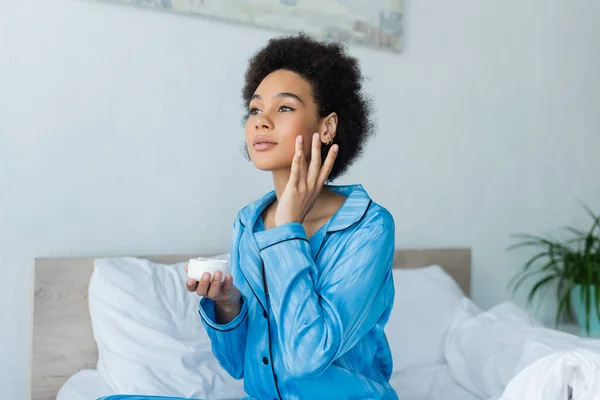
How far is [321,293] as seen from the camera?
1.02 m

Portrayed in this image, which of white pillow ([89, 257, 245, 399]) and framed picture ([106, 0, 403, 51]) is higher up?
framed picture ([106, 0, 403, 51])

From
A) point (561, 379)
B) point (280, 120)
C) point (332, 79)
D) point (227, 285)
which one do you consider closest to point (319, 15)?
point (332, 79)

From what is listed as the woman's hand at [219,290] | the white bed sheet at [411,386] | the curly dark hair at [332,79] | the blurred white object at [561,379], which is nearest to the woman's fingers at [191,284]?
the woman's hand at [219,290]

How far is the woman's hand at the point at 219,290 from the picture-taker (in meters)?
1.02

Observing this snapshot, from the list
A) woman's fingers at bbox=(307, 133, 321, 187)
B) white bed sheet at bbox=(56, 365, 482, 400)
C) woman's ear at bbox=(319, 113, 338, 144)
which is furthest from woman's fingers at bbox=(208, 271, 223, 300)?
white bed sheet at bbox=(56, 365, 482, 400)

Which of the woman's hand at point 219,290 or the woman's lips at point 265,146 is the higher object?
the woman's lips at point 265,146

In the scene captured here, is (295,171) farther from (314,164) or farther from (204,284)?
(204,284)

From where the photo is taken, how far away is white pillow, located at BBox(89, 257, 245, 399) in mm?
1538

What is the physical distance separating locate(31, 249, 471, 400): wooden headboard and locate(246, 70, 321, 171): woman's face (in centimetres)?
83

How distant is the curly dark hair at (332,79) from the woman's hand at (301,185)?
4.9 inches

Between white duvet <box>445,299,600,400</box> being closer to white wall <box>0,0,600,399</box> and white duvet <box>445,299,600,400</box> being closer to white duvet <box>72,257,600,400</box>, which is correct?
white duvet <box>72,257,600,400</box>

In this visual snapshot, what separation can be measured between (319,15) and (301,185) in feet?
4.11

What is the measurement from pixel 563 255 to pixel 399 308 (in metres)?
0.97

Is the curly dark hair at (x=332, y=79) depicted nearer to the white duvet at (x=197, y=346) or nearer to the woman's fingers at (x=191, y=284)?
the woman's fingers at (x=191, y=284)
